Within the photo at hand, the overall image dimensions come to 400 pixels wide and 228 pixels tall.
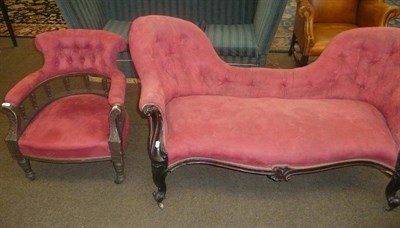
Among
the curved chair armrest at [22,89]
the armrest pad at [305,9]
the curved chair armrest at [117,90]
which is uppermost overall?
the armrest pad at [305,9]

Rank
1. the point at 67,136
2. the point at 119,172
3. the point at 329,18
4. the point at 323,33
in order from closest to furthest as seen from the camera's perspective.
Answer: the point at 67,136 → the point at 119,172 → the point at 323,33 → the point at 329,18

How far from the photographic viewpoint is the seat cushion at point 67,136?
194cm

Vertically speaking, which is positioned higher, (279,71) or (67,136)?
(279,71)

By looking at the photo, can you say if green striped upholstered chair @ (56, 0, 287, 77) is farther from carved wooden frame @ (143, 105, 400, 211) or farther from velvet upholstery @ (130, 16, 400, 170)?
carved wooden frame @ (143, 105, 400, 211)

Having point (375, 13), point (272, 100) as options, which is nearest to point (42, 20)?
point (272, 100)

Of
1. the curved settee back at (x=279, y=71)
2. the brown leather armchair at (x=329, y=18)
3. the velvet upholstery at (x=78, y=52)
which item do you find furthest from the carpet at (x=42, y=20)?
the velvet upholstery at (x=78, y=52)

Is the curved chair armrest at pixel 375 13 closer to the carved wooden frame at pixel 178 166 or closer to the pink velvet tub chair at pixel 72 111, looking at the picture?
the carved wooden frame at pixel 178 166

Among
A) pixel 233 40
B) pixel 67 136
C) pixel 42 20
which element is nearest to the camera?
pixel 67 136

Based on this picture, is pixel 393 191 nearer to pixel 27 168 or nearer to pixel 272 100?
pixel 272 100

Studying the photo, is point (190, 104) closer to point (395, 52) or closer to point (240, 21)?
point (395, 52)

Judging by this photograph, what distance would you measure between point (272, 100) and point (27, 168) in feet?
5.94

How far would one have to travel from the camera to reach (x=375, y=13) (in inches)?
123

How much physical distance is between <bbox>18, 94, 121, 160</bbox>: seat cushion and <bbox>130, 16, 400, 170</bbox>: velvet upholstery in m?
0.49

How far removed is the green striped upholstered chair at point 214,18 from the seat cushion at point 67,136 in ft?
3.68
